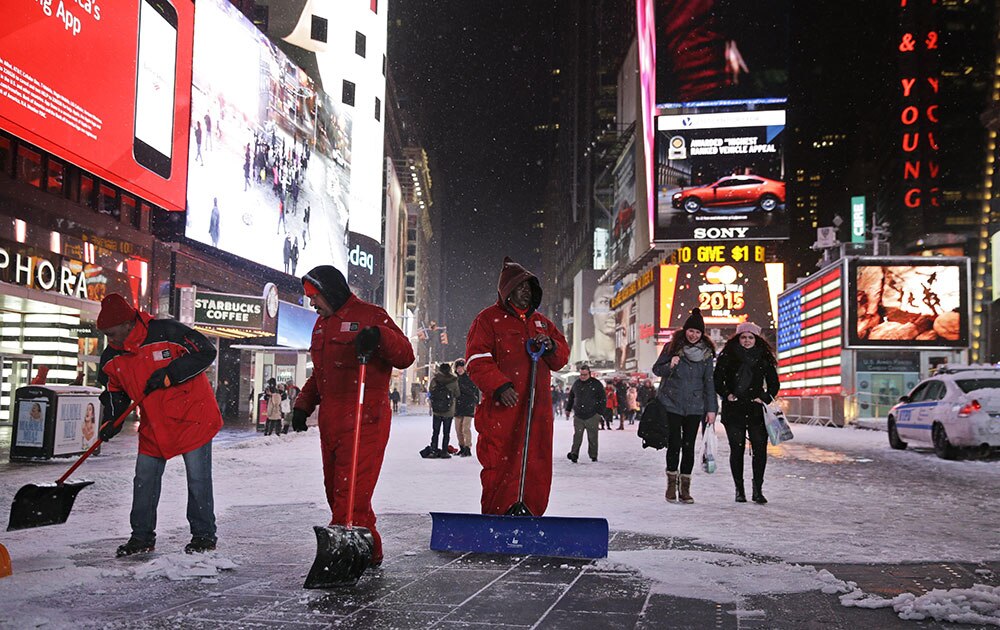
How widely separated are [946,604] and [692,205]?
208ft

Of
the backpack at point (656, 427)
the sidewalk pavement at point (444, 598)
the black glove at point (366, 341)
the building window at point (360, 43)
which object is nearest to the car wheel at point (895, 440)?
the backpack at point (656, 427)

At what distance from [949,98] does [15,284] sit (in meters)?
98.2

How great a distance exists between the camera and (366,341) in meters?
4.98

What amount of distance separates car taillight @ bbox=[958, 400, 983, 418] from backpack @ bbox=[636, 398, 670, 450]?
26.9 feet

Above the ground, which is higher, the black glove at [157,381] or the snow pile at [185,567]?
the black glove at [157,381]

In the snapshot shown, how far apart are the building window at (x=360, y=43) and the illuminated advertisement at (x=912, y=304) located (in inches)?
1173

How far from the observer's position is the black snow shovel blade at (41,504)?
557 centimetres

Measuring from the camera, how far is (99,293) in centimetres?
2270

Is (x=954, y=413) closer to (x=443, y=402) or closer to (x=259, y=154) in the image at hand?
(x=443, y=402)

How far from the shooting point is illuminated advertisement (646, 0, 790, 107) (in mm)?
67625

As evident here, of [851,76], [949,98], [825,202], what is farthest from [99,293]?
[825,202]

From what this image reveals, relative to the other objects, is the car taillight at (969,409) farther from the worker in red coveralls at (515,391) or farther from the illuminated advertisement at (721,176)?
the illuminated advertisement at (721,176)

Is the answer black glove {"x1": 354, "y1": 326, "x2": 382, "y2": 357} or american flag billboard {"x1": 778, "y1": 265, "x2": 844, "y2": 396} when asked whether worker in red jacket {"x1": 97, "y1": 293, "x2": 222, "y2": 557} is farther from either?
american flag billboard {"x1": 778, "y1": 265, "x2": 844, "y2": 396}

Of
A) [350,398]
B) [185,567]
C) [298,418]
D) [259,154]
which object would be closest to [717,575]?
[350,398]
